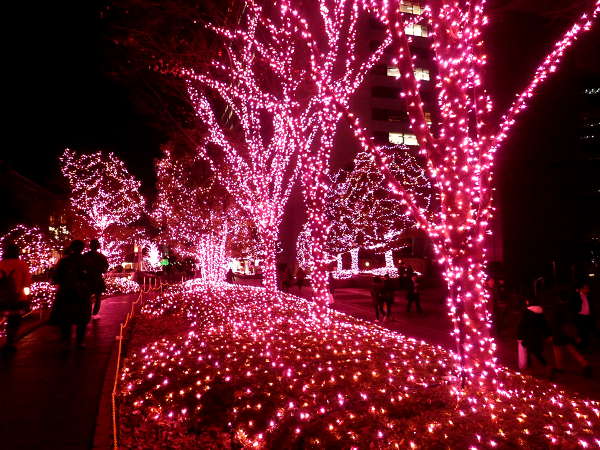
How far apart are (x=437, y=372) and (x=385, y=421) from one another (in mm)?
1693

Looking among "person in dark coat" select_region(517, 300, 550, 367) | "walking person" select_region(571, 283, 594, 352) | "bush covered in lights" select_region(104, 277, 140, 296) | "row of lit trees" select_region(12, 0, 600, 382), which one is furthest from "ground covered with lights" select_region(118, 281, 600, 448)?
"bush covered in lights" select_region(104, 277, 140, 296)

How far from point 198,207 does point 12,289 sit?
17.7m

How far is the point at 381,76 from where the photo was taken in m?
53.5

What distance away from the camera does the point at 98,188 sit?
29.0m

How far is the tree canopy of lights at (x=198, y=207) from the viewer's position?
24.8m

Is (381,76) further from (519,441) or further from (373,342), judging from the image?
(519,441)

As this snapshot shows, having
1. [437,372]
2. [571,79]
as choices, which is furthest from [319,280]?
[571,79]

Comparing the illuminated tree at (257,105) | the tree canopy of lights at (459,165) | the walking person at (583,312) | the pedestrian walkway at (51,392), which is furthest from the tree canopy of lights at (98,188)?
the tree canopy of lights at (459,165)

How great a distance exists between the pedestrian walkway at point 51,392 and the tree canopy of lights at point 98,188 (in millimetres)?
20647

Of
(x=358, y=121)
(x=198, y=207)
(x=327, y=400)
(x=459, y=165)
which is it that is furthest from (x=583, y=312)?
(x=198, y=207)

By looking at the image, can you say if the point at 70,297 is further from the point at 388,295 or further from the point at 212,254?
the point at 212,254

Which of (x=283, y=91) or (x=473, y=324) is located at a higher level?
(x=283, y=91)

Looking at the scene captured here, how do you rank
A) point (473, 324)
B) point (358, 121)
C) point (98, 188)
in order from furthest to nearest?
point (98, 188) < point (358, 121) < point (473, 324)

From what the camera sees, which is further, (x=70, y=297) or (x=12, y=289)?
(x=70, y=297)
